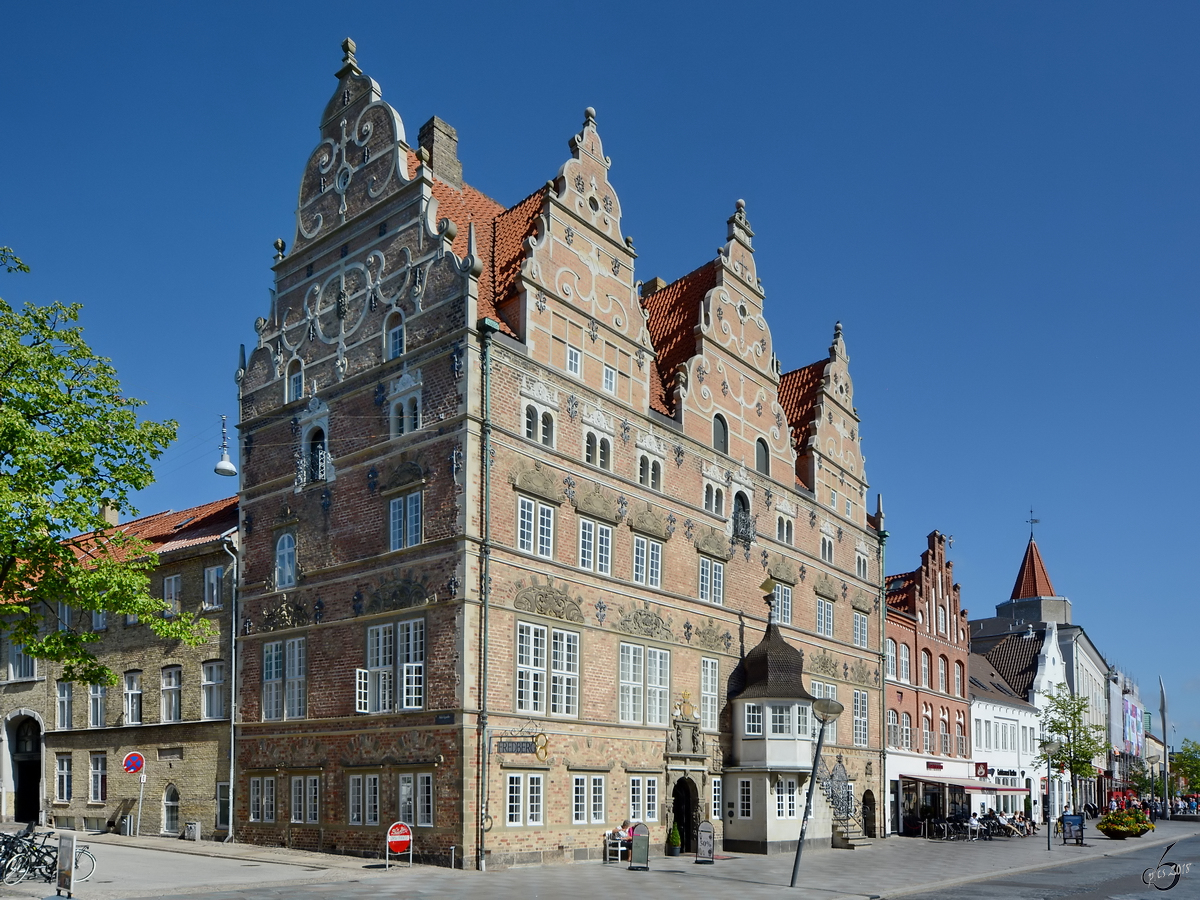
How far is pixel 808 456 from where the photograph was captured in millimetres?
47188

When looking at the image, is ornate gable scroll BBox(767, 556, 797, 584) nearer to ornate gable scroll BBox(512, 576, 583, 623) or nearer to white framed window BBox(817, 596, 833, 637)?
white framed window BBox(817, 596, 833, 637)

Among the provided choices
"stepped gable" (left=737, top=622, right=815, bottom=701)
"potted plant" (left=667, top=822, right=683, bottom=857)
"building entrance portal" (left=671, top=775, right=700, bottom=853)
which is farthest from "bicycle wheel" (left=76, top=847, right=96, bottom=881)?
"stepped gable" (left=737, top=622, right=815, bottom=701)

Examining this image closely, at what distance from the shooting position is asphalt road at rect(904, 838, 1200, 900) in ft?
85.0

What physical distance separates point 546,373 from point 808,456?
1701 centimetres

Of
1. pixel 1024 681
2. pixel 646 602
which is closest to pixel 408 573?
pixel 646 602

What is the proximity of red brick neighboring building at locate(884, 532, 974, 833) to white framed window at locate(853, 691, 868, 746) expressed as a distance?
425 cm

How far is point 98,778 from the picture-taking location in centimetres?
4094

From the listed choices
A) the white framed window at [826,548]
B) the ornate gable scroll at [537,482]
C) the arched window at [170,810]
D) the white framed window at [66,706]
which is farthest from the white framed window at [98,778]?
the white framed window at [826,548]

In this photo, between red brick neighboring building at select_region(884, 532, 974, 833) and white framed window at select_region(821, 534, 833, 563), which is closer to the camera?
white framed window at select_region(821, 534, 833, 563)

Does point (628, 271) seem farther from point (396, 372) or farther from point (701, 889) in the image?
point (701, 889)

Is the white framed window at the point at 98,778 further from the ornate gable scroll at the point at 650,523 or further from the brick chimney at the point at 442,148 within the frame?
the brick chimney at the point at 442,148

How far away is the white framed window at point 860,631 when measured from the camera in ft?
163

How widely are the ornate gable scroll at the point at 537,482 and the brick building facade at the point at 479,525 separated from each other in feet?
0.20

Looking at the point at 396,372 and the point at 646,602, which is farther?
the point at 646,602
